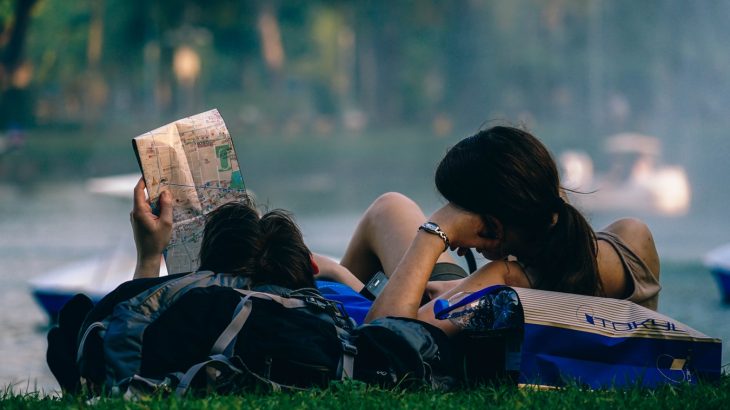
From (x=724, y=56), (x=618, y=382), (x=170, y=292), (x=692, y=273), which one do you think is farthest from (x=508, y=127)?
(x=724, y=56)

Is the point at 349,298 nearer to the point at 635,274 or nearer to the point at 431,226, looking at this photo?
the point at 431,226

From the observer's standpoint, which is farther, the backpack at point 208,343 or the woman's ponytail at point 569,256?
the woman's ponytail at point 569,256

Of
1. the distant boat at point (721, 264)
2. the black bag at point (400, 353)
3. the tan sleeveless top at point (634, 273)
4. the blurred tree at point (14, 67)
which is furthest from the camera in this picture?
the blurred tree at point (14, 67)

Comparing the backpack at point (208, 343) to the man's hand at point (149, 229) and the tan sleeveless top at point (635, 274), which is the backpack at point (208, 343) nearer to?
the man's hand at point (149, 229)

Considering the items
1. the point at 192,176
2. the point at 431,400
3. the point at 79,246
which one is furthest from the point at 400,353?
the point at 79,246

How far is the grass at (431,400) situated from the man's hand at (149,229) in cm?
46

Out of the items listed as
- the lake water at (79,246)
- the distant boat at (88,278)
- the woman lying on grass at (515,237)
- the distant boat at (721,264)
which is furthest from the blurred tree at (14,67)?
the woman lying on grass at (515,237)

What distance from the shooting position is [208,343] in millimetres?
2383

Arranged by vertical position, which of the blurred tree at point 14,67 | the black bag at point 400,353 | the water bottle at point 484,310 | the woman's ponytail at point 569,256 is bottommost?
the black bag at point 400,353

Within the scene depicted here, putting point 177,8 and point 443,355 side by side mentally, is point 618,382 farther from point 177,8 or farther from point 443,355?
point 177,8

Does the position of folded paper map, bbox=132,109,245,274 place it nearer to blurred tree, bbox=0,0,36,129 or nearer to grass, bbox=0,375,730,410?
grass, bbox=0,375,730,410

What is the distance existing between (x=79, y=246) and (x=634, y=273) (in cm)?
1764

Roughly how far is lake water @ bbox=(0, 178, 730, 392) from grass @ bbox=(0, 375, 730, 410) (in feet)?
Result: 2.34

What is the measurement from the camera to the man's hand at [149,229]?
2805 millimetres
